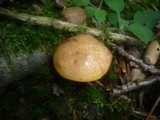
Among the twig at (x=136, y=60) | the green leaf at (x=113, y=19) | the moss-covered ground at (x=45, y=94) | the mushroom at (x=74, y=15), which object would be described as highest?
the green leaf at (x=113, y=19)

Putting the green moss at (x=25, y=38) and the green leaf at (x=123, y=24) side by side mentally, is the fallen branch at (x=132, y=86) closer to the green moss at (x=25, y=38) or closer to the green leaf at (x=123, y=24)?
the green leaf at (x=123, y=24)

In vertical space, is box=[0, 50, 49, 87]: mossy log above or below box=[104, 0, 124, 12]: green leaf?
below

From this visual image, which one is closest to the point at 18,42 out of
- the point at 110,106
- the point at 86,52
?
the point at 86,52

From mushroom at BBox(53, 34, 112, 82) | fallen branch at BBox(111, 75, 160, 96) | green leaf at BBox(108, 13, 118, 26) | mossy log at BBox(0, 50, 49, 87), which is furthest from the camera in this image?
green leaf at BBox(108, 13, 118, 26)

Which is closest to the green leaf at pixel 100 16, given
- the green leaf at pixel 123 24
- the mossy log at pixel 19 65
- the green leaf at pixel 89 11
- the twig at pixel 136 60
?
the green leaf at pixel 89 11

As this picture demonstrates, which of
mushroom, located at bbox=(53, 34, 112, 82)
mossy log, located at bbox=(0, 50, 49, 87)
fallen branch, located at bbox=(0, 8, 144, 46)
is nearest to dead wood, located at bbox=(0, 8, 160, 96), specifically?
fallen branch, located at bbox=(0, 8, 144, 46)

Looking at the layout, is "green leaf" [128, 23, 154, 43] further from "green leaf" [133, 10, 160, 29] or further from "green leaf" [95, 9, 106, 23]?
"green leaf" [95, 9, 106, 23]

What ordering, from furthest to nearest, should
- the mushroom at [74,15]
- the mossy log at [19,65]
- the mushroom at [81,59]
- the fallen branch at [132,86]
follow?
the mushroom at [74,15] → the fallen branch at [132,86] → the mossy log at [19,65] → the mushroom at [81,59]
